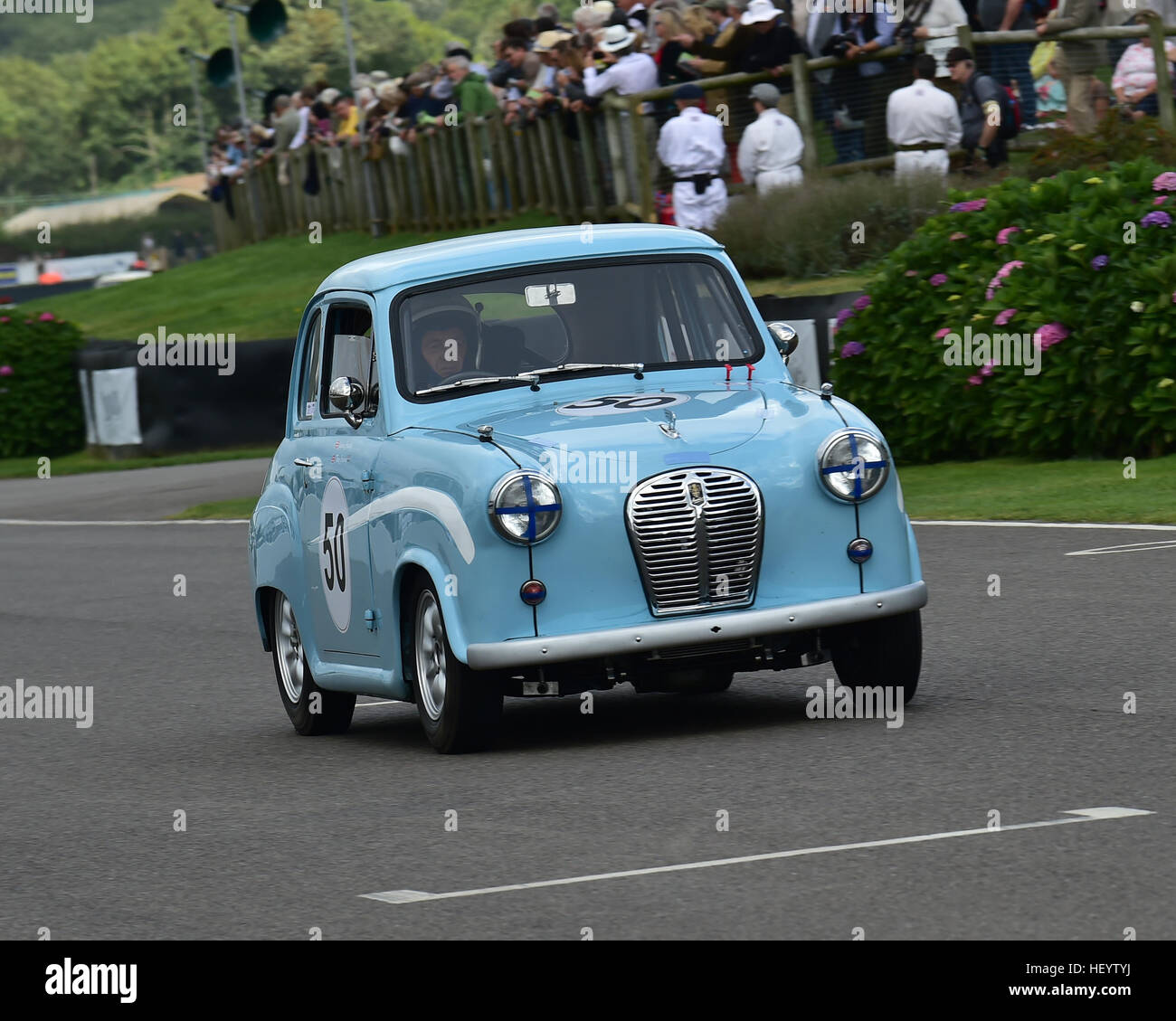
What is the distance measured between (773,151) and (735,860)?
60.9ft

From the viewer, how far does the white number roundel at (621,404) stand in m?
9.20

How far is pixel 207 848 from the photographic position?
308 inches

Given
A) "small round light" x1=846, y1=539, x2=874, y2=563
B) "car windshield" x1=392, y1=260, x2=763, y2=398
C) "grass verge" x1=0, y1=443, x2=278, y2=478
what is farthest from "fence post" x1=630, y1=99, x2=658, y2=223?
"small round light" x1=846, y1=539, x2=874, y2=563

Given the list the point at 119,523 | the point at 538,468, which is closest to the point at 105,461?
the point at 119,523

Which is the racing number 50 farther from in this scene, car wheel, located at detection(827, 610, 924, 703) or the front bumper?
car wheel, located at detection(827, 610, 924, 703)

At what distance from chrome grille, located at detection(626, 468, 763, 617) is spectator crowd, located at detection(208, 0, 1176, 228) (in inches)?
589

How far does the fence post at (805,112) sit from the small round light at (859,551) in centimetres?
1678

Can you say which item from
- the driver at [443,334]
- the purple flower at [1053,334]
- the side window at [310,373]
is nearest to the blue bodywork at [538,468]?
the driver at [443,334]

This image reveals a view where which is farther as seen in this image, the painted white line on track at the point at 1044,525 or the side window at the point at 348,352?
the painted white line on track at the point at 1044,525

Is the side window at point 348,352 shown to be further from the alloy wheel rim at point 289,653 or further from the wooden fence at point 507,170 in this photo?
the wooden fence at point 507,170

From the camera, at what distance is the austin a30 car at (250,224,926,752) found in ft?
28.8
